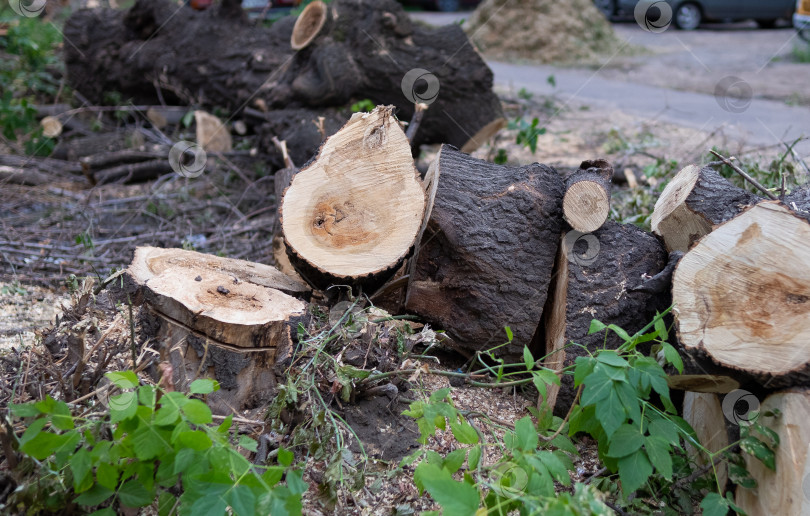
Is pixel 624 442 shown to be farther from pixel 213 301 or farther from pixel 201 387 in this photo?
pixel 213 301

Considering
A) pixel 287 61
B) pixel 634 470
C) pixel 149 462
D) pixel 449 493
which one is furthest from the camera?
pixel 287 61

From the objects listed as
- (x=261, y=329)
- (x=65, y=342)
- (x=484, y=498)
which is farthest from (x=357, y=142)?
(x=484, y=498)

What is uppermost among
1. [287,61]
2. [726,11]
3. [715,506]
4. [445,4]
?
[715,506]

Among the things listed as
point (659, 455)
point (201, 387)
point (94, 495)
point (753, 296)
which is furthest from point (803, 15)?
point (94, 495)

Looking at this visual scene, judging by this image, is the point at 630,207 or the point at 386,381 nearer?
the point at 386,381

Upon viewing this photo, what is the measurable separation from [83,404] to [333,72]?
3328 millimetres

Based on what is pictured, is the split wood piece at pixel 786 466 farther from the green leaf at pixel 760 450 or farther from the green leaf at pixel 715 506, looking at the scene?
the green leaf at pixel 715 506

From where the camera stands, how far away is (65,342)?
7.54 ft

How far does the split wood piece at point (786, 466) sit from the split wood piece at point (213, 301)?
1.50m

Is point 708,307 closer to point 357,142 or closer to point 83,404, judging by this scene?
point 357,142

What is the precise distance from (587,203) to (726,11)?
12113mm

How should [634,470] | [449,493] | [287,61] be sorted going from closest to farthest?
[449,493], [634,470], [287,61]

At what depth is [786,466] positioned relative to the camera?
5.87 feet

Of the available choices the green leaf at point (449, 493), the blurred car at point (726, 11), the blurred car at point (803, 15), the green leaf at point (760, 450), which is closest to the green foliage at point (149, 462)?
the green leaf at point (449, 493)
